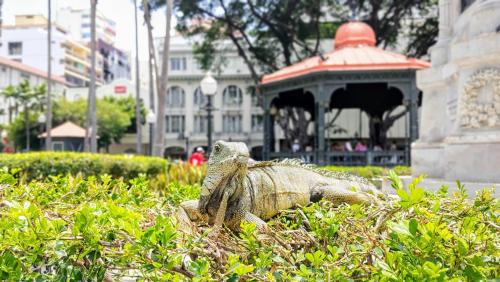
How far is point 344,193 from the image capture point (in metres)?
3.99

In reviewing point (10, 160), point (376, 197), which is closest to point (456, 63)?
point (376, 197)

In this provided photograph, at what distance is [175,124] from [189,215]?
5430 cm

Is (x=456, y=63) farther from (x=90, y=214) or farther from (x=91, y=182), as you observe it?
(x=90, y=214)

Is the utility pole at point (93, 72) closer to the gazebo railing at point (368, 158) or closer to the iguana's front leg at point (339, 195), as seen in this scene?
the gazebo railing at point (368, 158)

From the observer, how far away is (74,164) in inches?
491

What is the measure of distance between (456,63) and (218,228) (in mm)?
5463

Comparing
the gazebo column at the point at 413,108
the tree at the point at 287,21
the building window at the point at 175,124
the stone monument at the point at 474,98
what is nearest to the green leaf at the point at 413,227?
the stone monument at the point at 474,98

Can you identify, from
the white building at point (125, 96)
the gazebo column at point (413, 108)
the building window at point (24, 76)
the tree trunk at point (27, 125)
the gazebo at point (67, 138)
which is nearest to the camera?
the gazebo column at point (413, 108)

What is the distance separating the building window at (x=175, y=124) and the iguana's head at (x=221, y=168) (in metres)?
54.0

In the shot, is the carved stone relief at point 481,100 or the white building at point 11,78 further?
the white building at point 11,78

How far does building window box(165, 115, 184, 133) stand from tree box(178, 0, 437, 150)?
26.3m

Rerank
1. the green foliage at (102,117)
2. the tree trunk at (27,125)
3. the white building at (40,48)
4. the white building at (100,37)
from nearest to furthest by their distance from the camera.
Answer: the tree trunk at (27,125)
the green foliage at (102,117)
the white building at (40,48)
the white building at (100,37)

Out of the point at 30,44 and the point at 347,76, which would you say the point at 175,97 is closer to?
the point at 30,44

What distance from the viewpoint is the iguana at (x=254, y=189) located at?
9.88ft
